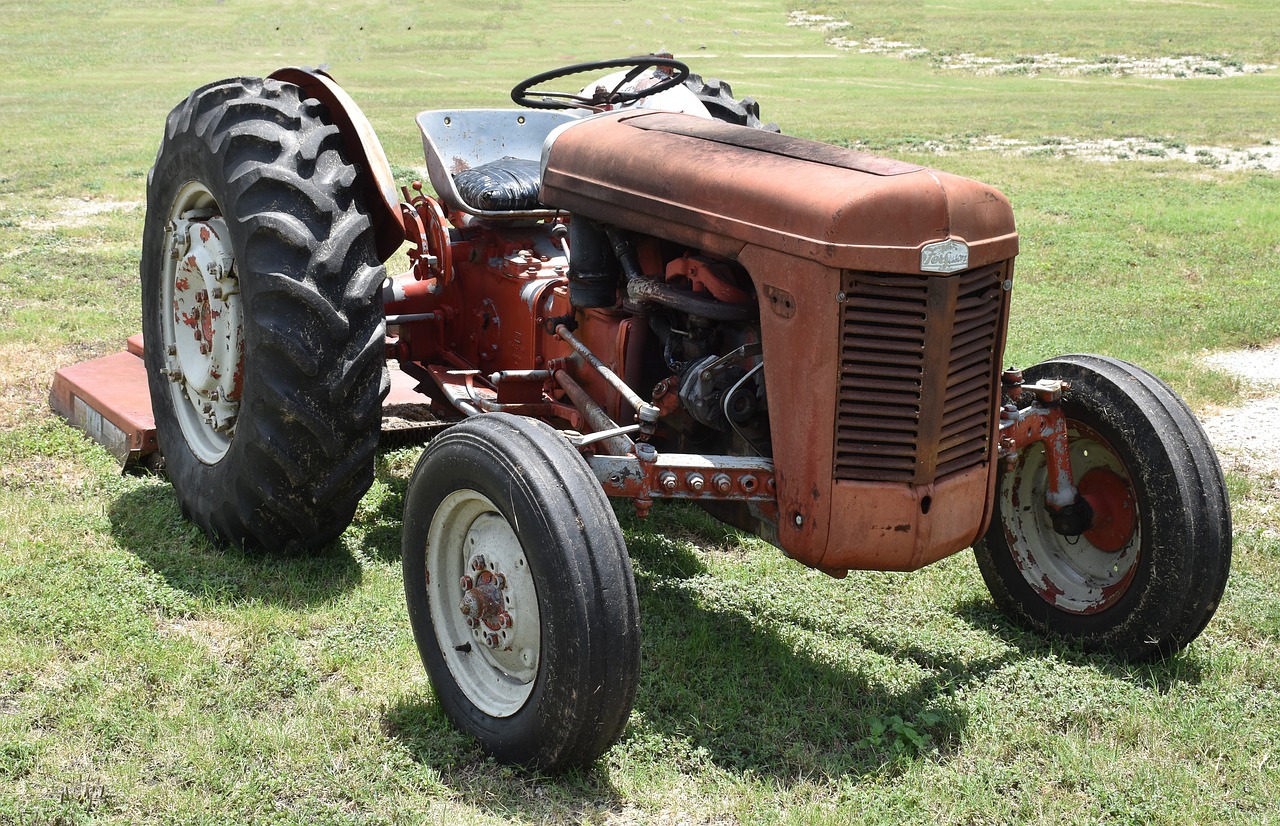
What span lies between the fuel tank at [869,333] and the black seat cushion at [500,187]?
1.43 metres

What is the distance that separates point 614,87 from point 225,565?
2.67 m

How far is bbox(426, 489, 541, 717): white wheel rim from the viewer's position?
349 centimetres

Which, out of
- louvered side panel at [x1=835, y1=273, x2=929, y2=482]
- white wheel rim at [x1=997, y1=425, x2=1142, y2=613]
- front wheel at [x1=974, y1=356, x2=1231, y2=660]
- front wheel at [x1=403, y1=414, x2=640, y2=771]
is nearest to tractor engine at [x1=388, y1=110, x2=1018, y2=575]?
louvered side panel at [x1=835, y1=273, x2=929, y2=482]

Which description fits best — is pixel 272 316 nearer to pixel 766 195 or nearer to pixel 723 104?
pixel 766 195

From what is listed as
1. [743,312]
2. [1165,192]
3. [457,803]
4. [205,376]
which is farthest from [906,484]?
[1165,192]

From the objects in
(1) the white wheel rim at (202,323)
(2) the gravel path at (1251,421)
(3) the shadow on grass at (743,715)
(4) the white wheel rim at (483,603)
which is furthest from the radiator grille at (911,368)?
(2) the gravel path at (1251,421)

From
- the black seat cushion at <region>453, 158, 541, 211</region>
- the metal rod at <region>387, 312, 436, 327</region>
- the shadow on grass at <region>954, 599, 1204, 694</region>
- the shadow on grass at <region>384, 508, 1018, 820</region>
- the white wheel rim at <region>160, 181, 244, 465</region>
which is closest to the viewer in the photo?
the shadow on grass at <region>384, 508, 1018, 820</region>

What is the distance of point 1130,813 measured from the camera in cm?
332

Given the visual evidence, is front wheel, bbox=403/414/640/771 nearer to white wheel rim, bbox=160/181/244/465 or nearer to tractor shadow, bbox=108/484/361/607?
tractor shadow, bbox=108/484/361/607

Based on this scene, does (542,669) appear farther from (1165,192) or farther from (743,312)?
(1165,192)

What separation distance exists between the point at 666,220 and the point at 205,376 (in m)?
2.05

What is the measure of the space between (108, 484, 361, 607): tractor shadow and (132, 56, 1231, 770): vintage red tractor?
0.10 meters

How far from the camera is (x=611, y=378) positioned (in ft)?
13.5

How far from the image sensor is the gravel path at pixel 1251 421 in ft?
19.8
